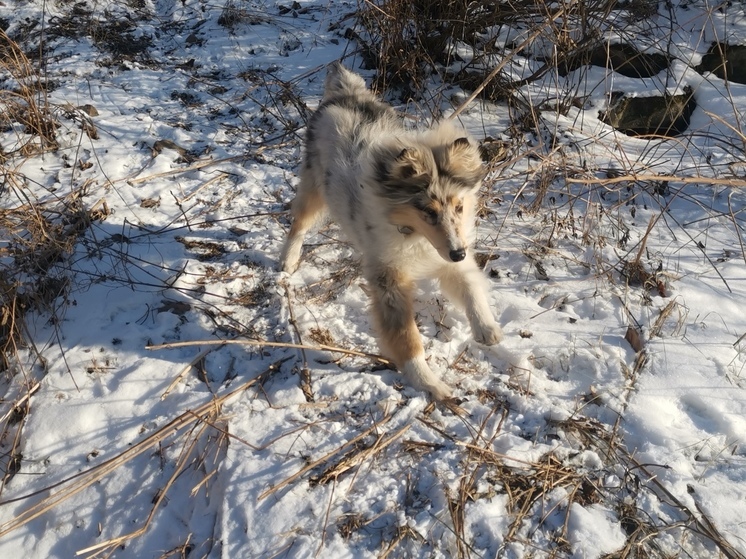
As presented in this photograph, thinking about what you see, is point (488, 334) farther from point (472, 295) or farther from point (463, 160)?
point (463, 160)

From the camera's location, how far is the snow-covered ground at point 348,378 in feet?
7.39

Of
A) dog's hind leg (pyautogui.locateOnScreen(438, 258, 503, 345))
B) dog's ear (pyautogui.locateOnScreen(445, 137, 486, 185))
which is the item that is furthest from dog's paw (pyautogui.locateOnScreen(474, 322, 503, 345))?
dog's ear (pyautogui.locateOnScreen(445, 137, 486, 185))

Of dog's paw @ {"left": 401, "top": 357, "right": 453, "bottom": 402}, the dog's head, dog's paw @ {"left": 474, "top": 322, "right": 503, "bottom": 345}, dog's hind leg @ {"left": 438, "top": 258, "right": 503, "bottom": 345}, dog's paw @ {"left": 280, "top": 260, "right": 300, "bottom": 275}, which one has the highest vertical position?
the dog's head

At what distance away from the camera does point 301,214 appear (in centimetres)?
384

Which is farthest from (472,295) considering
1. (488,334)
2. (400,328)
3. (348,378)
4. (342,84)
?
(342,84)

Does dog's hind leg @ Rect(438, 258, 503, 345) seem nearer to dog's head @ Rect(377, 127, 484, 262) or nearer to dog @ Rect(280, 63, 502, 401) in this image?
dog @ Rect(280, 63, 502, 401)

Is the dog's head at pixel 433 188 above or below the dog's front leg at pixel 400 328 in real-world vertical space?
above

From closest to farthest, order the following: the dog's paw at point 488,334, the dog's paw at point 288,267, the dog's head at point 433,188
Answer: the dog's head at point 433,188, the dog's paw at point 488,334, the dog's paw at point 288,267

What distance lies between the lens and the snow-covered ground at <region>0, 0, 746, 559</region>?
88.7 inches

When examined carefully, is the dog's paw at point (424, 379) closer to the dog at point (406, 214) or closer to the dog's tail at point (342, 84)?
the dog at point (406, 214)

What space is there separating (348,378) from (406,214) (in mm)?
993

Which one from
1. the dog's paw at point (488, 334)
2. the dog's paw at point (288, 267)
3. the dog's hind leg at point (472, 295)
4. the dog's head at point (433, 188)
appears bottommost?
the dog's paw at point (288, 267)

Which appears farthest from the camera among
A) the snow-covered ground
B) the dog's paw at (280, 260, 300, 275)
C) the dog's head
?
the dog's paw at (280, 260, 300, 275)

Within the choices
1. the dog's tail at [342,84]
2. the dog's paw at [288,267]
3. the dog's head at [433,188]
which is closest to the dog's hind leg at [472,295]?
the dog's head at [433,188]
